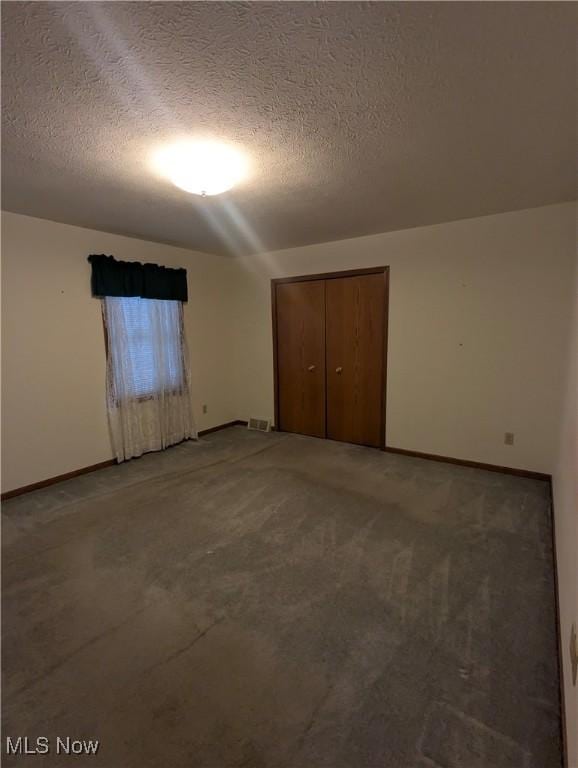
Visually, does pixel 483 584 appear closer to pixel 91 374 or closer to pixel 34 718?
pixel 34 718

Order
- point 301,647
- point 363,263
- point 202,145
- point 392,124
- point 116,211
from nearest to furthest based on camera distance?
1. point 301,647
2. point 392,124
3. point 202,145
4. point 116,211
5. point 363,263

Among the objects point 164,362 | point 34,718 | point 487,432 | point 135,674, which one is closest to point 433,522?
point 487,432

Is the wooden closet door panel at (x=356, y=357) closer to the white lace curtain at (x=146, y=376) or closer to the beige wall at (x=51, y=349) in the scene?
the white lace curtain at (x=146, y=376)

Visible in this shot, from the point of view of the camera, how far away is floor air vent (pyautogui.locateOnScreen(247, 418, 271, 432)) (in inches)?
194

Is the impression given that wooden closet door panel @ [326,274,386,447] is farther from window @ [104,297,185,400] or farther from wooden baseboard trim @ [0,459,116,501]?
wooden baseboard trim @ [0,459,116,501]

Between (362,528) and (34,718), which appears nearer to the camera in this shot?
(34,718)

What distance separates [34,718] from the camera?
1.30 m

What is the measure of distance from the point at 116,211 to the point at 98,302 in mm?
964

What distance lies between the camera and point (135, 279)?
3742mm

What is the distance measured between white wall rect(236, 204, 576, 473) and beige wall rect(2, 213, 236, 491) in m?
2.56

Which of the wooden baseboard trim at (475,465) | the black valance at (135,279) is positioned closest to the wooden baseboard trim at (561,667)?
the wooden baseboard trim at (475,465)
